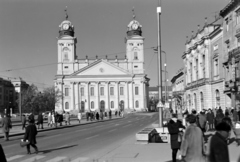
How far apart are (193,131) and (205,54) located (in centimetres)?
4784

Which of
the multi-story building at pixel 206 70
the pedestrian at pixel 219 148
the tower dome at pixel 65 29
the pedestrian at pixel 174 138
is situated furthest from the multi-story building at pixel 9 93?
the pedestrian at pixel 219 148

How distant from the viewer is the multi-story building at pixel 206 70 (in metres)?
48.6

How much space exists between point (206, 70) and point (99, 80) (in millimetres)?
68154

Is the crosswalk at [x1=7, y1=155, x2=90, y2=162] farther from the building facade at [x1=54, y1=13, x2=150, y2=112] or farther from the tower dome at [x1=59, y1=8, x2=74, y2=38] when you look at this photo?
the tower dome at [x1=59, y1=8, x2=74, y2=38]

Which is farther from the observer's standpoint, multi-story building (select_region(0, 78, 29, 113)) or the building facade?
multi-story building (select_region(0, 78, 29, 113))

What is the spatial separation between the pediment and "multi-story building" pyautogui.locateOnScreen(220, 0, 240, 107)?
76132 millimetres

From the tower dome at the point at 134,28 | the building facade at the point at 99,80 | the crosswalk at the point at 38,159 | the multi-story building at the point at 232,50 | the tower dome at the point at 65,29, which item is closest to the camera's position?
the crosswalk at the point at 38,159

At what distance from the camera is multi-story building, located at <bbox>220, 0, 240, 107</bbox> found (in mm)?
37938

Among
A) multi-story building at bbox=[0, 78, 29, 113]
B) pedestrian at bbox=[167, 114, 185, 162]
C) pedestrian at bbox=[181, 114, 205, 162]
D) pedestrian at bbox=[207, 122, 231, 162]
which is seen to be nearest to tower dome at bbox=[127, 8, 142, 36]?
multi-story building at bbox=[0, 78, 29, 113]

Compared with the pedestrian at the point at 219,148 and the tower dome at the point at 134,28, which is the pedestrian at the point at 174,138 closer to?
the pedestrian at the point at 219,148

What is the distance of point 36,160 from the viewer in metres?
12.9

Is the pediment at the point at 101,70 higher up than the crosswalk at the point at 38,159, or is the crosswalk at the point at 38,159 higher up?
the pediment at the point at 101,70

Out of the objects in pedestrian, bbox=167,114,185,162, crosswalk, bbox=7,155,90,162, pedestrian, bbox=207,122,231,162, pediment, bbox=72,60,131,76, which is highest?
pediment, bbox=72,60,131,76

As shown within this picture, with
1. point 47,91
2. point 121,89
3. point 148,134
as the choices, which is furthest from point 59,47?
point 148,134
